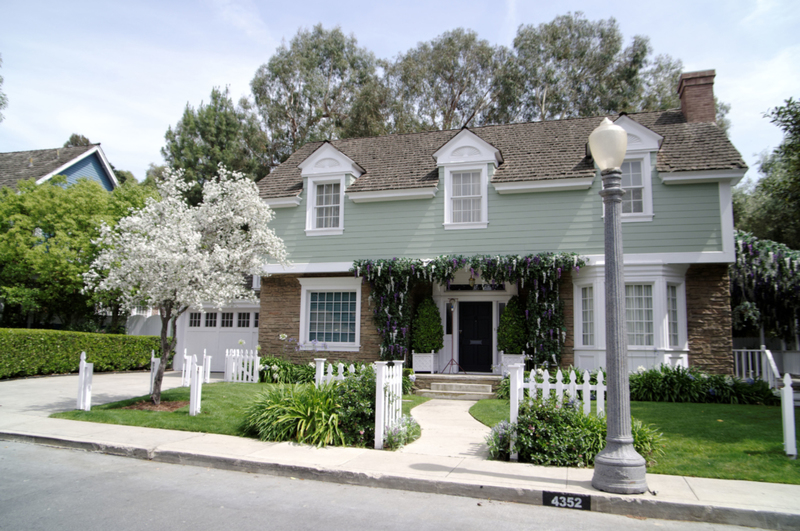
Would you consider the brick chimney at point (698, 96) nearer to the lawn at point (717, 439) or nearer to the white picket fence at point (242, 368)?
the lawn at point (717, 439)

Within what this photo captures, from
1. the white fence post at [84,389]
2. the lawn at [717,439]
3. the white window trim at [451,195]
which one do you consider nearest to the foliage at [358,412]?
the lawn at [717,439]

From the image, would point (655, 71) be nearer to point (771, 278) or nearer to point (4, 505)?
Result: point (771, 278)

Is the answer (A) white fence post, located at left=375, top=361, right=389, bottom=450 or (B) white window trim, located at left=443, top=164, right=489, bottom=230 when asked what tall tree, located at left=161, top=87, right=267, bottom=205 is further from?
(A) white fence post, located at left=375, top=361, right=389, bottom=450

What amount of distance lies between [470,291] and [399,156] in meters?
5.03

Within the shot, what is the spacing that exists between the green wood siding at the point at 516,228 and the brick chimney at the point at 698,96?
3146mm

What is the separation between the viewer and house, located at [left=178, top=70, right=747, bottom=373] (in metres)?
13.5

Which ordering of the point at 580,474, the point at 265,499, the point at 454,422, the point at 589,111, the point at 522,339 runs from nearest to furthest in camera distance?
1. the point at 265,499
2. the point at 580,474
3. the point at 454,422
4. the point at 522,339
5. the point at 589,111

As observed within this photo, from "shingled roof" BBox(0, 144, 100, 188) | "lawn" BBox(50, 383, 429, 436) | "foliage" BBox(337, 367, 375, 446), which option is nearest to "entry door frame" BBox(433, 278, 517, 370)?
"lawn" BBox(50, 383, 429, 436)

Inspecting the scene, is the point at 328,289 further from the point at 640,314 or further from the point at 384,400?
the point at 640,314

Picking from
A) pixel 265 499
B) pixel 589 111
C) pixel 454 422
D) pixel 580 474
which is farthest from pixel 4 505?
pixel 589 111

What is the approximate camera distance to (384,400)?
7.96 meters

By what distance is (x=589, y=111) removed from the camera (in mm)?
28500

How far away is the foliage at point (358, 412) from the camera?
8.12 metres

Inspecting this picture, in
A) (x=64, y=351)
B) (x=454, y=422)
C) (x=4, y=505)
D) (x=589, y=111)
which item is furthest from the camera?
(x=589, y=111)
